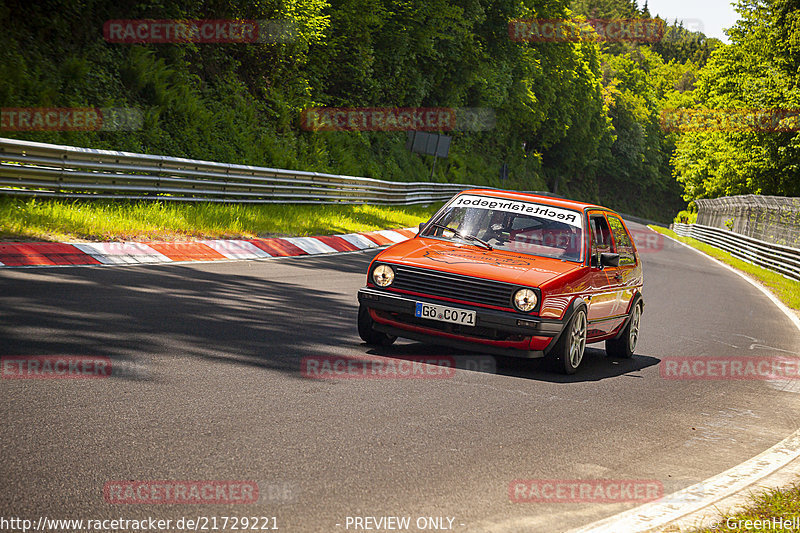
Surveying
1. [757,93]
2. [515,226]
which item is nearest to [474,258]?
[515,226]

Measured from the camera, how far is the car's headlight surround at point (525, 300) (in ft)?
25.1

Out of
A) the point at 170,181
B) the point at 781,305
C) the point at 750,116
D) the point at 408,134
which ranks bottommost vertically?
the point at 781,305

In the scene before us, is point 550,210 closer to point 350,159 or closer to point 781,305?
point 781,305

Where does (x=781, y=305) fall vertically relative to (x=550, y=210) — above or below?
below

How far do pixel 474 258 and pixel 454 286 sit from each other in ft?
1.69

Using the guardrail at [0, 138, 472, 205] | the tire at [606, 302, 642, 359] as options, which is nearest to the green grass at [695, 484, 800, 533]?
the tire at [606, 302, 642, 359]

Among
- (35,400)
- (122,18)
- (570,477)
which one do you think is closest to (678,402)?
(570,477)

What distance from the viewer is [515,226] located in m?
8.97

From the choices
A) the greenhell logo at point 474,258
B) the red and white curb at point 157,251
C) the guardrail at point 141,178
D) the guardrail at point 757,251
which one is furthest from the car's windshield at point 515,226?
the guardrail at point 757,251

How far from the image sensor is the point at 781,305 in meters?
19.1

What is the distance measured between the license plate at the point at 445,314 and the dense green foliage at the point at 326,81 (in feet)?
38.0

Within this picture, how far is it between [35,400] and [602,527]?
3.38 meters

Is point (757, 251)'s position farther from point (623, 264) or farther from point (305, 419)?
point (305, 419)

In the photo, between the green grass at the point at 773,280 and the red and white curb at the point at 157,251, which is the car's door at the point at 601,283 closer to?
the red and white curb at the point at 157,251
